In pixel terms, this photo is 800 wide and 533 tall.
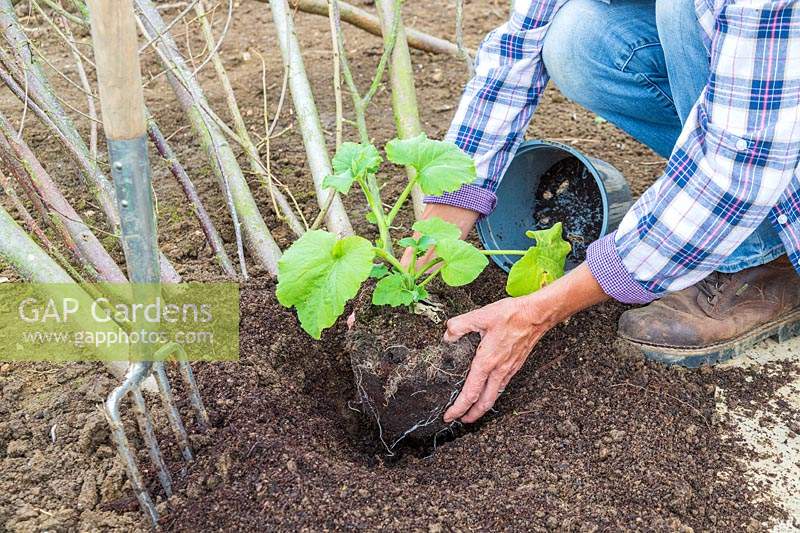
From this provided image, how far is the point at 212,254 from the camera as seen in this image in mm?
2496

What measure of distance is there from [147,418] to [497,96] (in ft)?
3.99

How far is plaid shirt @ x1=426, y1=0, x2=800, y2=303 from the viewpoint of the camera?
1.56 m

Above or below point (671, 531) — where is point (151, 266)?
above

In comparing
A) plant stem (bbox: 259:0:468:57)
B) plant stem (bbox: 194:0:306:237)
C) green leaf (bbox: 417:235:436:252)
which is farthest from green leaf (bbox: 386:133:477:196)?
plant stem (bbox: 259:0:468:57)

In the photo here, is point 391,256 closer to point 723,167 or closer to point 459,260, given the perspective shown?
point 459,260

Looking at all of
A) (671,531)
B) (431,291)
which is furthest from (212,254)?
(671,531)

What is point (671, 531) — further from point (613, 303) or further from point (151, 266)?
point (151, 266)

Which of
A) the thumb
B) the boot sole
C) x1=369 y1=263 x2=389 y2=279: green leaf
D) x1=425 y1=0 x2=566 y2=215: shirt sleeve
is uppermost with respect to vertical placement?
x1=425 y1=0 x2=566 y2=215: shirt sleeve

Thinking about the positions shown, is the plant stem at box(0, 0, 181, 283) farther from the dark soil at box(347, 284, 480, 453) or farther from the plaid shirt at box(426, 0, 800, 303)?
the plaid shirt at box(426, 0, 800, 303)

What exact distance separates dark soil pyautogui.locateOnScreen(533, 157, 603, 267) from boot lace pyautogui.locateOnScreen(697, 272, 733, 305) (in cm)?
35

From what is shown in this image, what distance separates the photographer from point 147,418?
157 cm

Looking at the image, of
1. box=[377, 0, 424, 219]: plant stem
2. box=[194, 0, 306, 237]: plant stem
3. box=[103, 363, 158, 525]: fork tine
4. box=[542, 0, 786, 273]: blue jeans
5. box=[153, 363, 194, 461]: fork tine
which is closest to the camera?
box=[103, 363, 158, 525]: fork tine

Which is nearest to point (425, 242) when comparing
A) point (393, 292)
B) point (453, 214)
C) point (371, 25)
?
point (393, 292)

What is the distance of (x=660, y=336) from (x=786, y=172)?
63 centimetres
